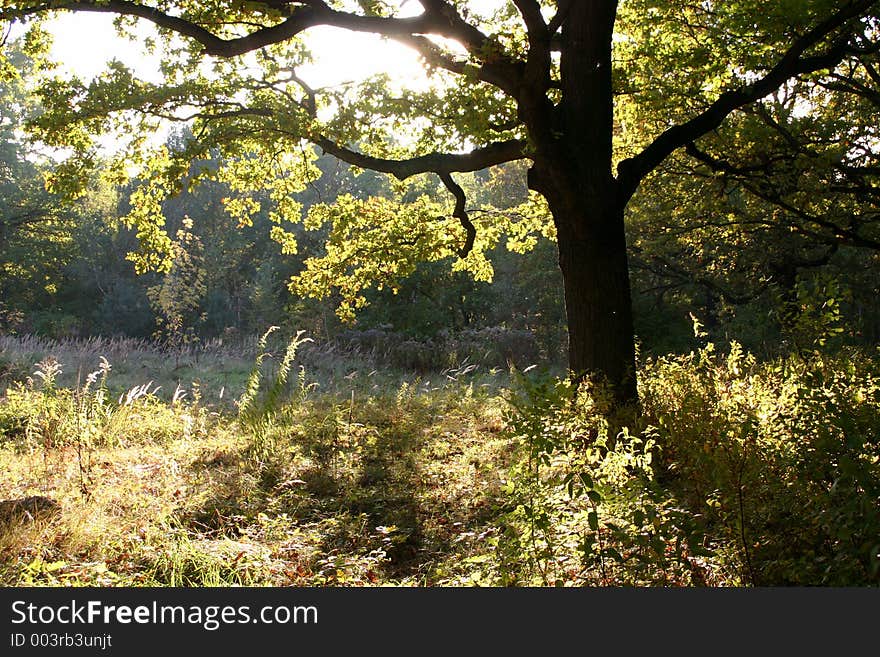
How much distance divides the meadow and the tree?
6.67 feet

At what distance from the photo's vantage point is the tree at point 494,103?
25.9ft

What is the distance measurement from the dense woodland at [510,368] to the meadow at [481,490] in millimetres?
34

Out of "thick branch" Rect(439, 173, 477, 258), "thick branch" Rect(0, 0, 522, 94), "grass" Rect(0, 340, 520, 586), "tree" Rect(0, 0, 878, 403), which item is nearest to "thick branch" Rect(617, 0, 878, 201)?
"tree" Rect(0, 0, 878, 403)

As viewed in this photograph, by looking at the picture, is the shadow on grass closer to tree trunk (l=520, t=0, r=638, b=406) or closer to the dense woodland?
the dense woodland

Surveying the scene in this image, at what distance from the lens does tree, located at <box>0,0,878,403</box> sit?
7.89 meters

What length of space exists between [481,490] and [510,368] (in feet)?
15.6

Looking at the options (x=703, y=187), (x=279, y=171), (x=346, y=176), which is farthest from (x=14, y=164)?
(x=703, y=187)

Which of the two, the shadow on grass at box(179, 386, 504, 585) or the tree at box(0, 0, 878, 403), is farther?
the tree at box(0, 0, 878, 403)

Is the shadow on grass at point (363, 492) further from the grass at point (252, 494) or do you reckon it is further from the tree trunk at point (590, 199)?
the tree trunk at point (590, 199)

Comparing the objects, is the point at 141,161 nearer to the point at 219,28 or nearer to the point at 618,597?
the point at 219,28

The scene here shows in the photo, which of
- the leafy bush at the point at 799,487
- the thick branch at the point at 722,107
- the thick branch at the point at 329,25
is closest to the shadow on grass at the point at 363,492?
the leafy bush at the point at 799,487

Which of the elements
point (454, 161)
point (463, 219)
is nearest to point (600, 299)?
point (454, 161)

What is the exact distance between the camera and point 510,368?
11234 mm

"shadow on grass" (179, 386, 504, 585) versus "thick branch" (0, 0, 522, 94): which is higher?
"thick branch" (0, 0, 522, 94)
